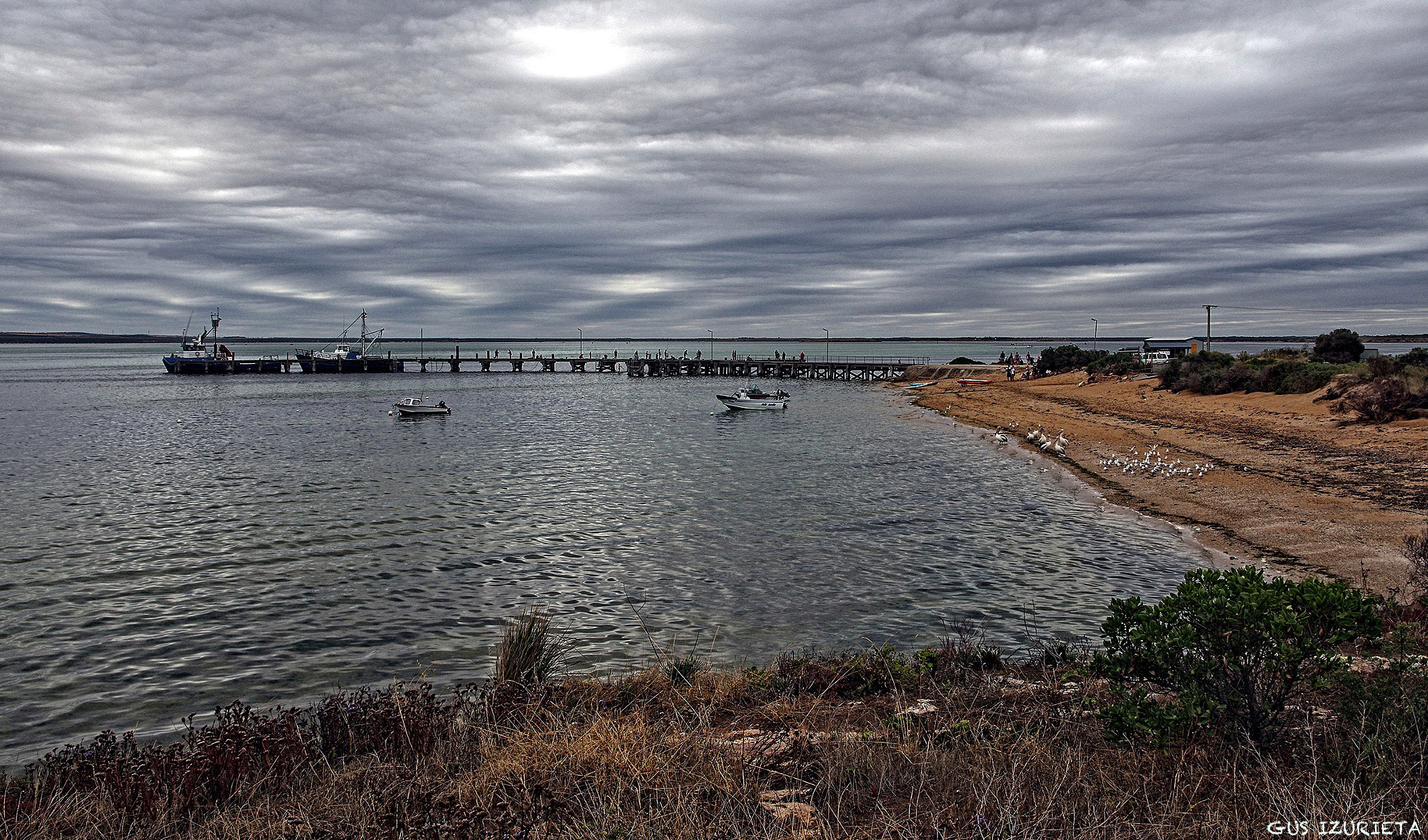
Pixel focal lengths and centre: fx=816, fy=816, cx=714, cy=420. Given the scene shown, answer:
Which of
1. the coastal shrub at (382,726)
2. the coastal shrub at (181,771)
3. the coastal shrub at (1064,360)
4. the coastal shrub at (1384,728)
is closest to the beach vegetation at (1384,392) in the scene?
the coastal shrub at (1384,728)

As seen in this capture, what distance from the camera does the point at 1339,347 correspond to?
187ft

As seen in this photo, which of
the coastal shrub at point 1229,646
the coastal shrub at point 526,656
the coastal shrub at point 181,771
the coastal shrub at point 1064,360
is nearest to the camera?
the coastal shrub at point 1229,646

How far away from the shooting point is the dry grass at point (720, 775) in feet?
17.1

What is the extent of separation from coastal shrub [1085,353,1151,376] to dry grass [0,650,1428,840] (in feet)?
234

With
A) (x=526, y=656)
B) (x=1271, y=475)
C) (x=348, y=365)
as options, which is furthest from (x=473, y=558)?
(x=348, y=365)

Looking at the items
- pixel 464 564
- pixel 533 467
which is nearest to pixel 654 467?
pixel 533 467

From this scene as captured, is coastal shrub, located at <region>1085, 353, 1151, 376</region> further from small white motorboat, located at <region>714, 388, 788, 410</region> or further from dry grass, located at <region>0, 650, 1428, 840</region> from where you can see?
dry grass, located at <region>0, 650, 1428, 840</region>

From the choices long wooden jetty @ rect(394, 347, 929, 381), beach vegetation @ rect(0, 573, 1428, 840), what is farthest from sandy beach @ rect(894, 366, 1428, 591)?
long wooden jetty @ rect(394, 347, 929, 381)

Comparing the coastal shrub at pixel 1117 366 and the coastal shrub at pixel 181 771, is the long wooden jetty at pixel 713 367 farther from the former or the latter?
the coastal shrub at pixel 181 771

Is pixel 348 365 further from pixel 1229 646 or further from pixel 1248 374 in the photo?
pixel 1229 646

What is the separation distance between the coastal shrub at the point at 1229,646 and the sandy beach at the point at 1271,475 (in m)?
6.54

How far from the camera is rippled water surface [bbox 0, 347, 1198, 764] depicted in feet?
40.4

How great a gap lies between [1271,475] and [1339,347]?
143ft

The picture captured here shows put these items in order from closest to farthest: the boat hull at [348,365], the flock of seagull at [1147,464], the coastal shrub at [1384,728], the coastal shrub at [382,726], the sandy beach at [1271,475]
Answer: the coastal shrub at [1384,728] < the coastal shrub at [382,726] < the sandy beach at [1271,475] < the flock of seagull at [1147,464] < the boat hull at [348,365]
